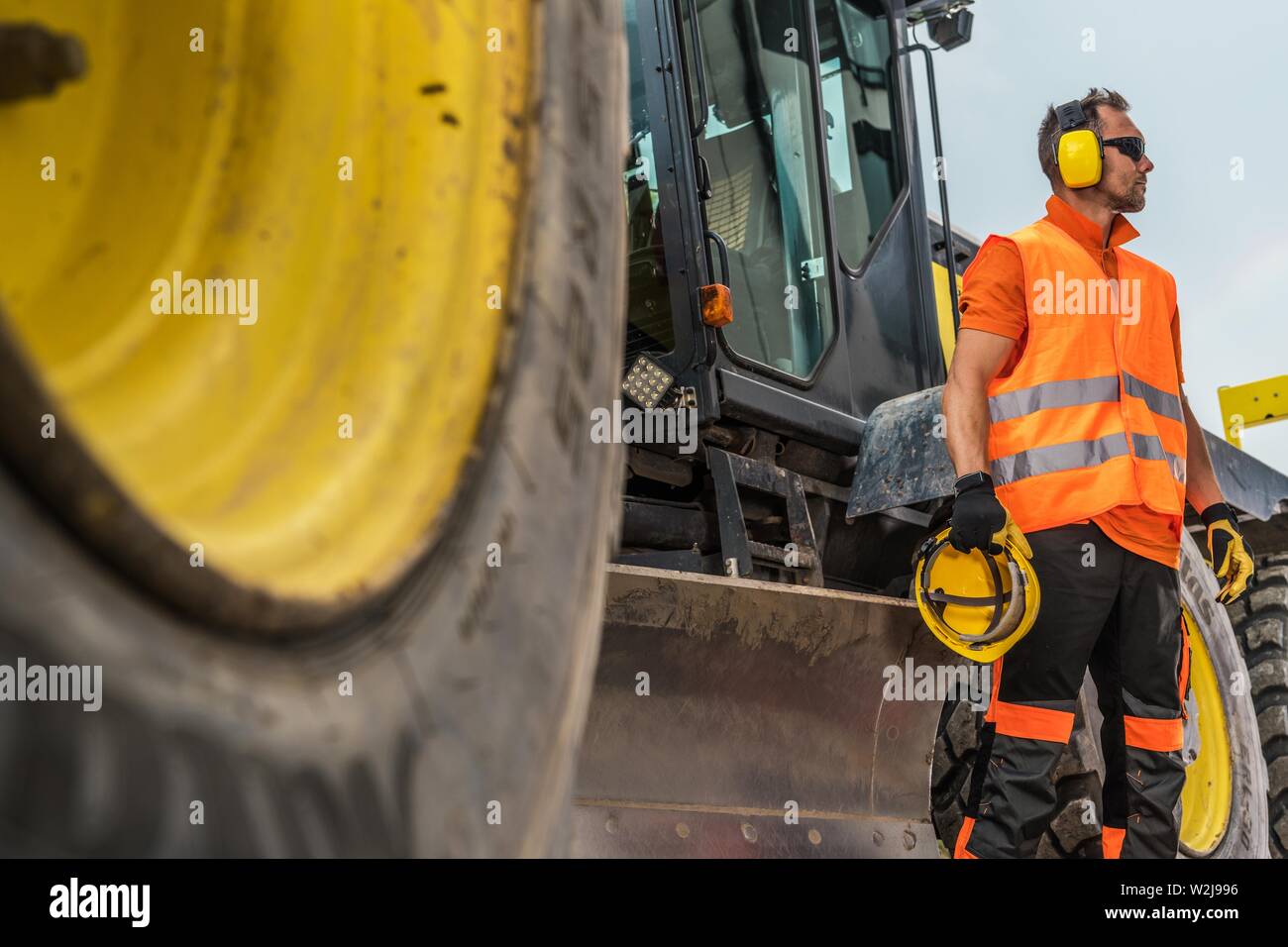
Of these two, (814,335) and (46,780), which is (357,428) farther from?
(814,335)

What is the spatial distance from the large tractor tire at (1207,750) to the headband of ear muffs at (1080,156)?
125cm

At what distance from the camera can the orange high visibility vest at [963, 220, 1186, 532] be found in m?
2.79

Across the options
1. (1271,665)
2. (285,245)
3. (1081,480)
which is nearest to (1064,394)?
(1081,480)

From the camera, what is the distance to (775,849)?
8.99 feet

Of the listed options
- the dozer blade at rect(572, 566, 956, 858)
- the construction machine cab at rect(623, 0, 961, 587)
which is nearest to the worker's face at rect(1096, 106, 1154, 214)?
the construction machine cab at rect(623, 0, 961, 587)

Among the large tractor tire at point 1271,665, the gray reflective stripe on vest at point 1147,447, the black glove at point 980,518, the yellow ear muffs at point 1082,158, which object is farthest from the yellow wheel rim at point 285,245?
the large tractor tire at point 1271,665

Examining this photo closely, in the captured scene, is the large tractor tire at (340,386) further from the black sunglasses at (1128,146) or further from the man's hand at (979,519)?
the black sunglasses at (1128,146)

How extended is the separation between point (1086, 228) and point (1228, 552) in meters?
0.83

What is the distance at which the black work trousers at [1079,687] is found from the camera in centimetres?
274

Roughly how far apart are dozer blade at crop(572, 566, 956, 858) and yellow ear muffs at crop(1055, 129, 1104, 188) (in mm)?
1004

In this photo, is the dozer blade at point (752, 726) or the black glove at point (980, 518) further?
the black glove at point (980, 518)

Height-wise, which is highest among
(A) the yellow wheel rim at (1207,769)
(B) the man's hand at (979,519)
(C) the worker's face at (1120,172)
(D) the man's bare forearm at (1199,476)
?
Result: (C) the worker's face at (1120,172)

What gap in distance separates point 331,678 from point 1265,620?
5128 millimetres
